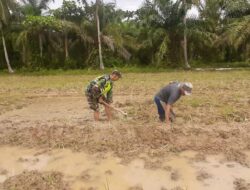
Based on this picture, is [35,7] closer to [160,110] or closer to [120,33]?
[120,33]

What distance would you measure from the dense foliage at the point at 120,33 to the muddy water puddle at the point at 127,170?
1532 centimetres

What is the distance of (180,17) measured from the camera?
20.9 m

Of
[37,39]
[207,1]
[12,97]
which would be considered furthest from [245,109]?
[37,39]

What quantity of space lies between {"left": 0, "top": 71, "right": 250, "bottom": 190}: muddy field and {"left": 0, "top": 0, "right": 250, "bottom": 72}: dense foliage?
11869 millimetres

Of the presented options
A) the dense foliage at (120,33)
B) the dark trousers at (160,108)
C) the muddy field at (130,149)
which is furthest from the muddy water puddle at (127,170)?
the dense foliage at (120,33)

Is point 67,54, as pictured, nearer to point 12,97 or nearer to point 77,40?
point 77,40

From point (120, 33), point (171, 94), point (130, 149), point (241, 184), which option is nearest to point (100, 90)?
point (171, 94)

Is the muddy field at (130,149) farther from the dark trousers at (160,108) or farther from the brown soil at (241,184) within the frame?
the dark trousers at (160,108)

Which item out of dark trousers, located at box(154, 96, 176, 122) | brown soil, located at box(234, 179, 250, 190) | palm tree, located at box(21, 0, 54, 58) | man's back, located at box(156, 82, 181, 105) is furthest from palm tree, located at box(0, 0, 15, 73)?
brown soil, located at box(234, 179, 250, 190)

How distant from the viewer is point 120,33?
74.4ft

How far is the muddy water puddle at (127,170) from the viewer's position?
15.1 ft

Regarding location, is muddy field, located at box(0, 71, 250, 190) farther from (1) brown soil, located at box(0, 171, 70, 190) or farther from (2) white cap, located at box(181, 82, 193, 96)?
(2) white cap, located at box(181, 82, 193, 96)

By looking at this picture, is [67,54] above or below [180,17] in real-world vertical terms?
below

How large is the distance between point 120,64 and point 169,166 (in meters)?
18.4
